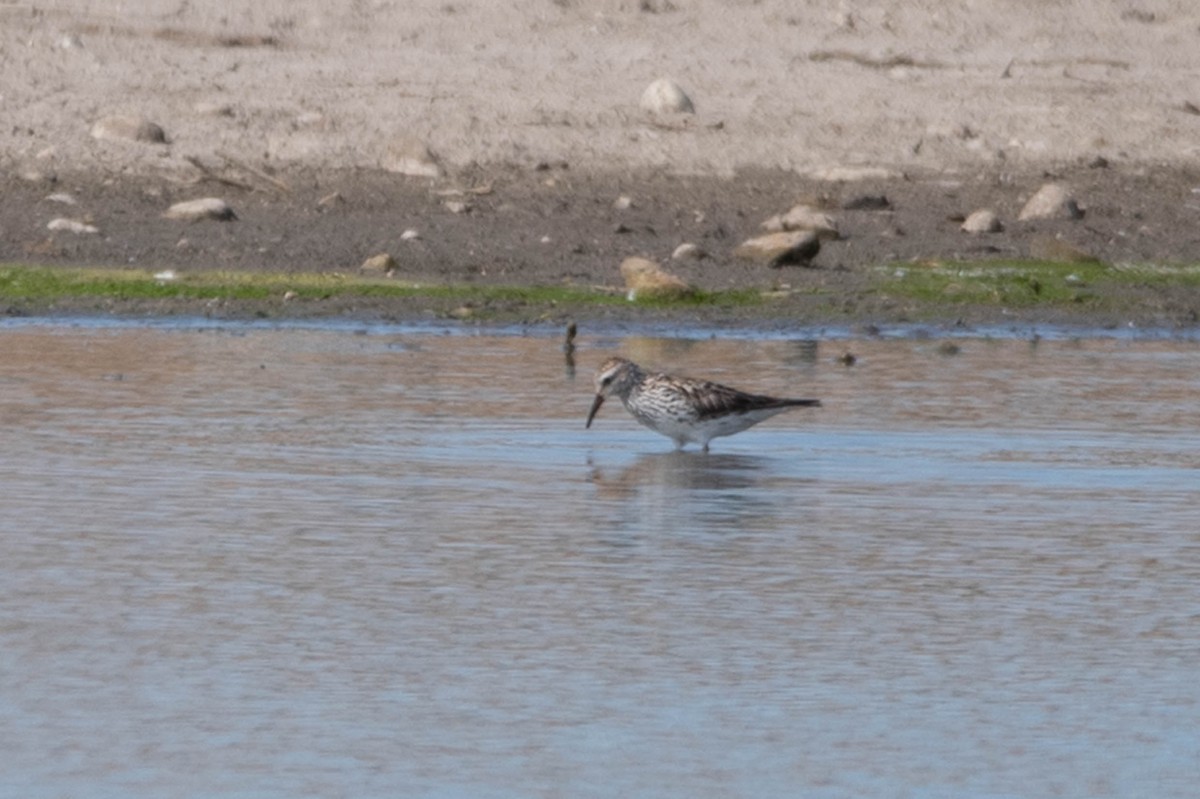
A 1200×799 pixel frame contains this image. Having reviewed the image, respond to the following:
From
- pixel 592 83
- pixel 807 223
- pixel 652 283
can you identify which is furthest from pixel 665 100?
pixel 652 283

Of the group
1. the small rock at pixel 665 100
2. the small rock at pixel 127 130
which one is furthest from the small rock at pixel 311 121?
the small rock at pixel 665 100

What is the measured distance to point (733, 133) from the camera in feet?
63.5

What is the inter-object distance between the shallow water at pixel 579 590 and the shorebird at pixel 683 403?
0.52 ft

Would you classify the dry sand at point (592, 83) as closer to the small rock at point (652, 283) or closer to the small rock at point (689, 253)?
the small rock at point (689, 253)

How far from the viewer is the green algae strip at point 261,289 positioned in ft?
51.3

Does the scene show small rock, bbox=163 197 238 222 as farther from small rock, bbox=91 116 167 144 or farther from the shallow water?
the shallow water

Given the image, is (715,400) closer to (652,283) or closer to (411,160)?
(652,283)

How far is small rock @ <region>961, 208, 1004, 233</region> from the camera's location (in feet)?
59.7

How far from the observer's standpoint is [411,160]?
18.5 meters

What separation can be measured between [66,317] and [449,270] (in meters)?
2.51

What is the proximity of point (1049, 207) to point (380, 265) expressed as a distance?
15.3 feet

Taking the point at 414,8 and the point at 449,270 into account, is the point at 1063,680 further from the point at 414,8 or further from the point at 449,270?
the point at 414,8

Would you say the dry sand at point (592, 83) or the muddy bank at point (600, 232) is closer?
the muddy bank at point (600, 232)

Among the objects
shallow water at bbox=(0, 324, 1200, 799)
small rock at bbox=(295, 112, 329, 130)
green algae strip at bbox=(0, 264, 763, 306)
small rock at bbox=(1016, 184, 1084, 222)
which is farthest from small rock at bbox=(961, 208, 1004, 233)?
shallow water at bbox=(0, 324, 1200, 799)
